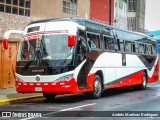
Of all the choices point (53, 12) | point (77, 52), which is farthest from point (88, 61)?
point (53, 12)

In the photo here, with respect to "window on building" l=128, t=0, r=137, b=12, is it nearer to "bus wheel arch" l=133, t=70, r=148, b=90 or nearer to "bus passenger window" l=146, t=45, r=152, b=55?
"bus passenger window" l=146, t=45, r=152, b=55

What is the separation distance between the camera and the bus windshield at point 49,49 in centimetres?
1545

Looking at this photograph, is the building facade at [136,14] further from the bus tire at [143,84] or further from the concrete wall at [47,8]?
the bus tire at [143,84]

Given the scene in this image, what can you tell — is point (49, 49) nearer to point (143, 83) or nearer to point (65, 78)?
point (65, 78)

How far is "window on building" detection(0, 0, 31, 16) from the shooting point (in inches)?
856

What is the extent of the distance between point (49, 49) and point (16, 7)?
26.1 feet

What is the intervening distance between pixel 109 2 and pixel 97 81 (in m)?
20.5

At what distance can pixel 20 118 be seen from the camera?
11.4 metres

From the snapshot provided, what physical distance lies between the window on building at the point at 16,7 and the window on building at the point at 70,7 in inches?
164

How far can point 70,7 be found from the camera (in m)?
28.0

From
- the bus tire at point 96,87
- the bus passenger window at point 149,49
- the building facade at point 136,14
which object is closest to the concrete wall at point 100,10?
the bus passenger window at point 149,49

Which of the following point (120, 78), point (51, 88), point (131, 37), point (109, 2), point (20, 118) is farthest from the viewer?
point (109, 2)

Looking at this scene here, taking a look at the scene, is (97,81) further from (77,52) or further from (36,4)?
(36,4)

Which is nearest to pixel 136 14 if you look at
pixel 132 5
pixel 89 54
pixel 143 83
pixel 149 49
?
pixel 132 5
